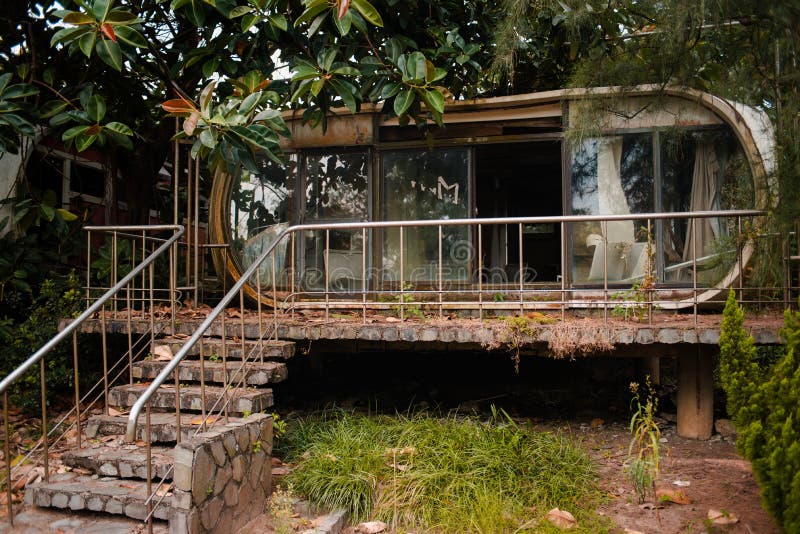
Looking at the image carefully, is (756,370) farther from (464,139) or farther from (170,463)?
(464,139)

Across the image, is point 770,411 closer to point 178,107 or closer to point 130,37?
point 178,107

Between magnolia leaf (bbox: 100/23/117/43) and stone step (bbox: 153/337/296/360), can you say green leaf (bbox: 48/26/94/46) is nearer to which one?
magnolia leaf (bbox: 100/23/117/43)

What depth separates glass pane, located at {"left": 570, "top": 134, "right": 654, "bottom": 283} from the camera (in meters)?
6.52

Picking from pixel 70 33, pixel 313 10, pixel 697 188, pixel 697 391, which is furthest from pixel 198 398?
pixel 697 188

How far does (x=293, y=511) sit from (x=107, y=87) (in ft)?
17.9

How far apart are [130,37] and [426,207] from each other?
3722 millimetres

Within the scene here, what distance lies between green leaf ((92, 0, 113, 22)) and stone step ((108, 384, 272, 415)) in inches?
119

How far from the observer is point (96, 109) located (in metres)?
5.68

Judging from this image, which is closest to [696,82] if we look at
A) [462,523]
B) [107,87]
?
[462,523]

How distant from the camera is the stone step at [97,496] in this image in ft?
12.1

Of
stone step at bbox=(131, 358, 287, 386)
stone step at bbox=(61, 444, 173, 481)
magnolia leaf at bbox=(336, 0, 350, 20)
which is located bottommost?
stone step at bbox=(61, 444, 173, 481)

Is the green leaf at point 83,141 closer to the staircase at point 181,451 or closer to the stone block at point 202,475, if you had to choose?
the staircase at point 181,451

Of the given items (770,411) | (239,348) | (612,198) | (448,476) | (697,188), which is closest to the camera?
(770,411)

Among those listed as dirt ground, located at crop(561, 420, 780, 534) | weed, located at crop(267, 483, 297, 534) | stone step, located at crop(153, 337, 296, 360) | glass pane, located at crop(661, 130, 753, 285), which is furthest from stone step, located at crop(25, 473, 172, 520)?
glass pane, located at crop(661, 130, 753, 285)
